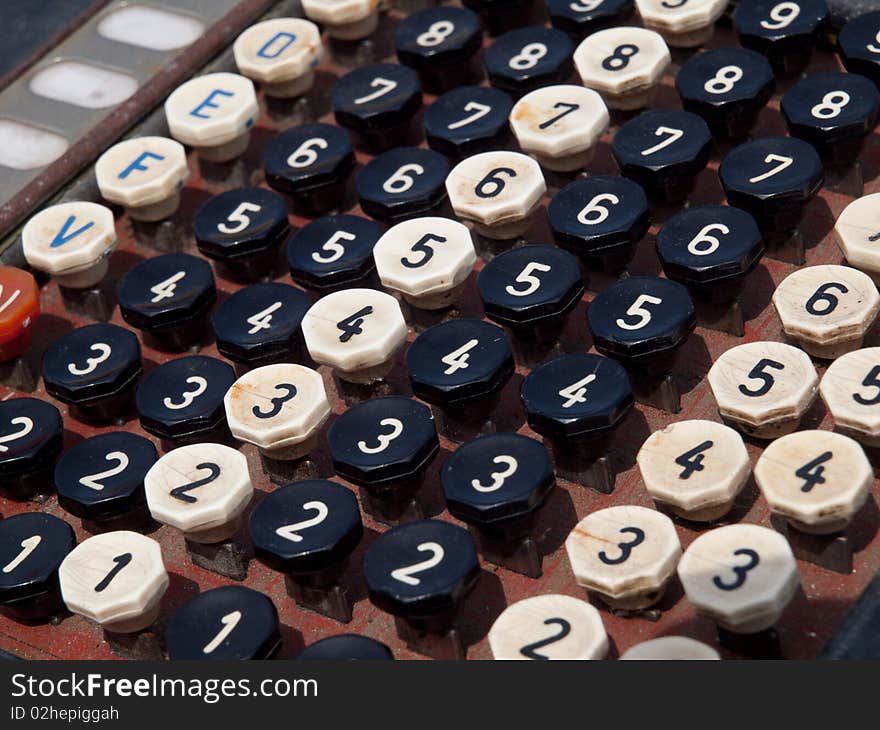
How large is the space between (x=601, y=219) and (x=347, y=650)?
6.67 feet

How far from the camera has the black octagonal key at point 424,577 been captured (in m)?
5.42

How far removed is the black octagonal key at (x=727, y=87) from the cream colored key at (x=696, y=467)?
167cm

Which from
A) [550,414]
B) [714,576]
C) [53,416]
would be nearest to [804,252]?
[550,414]

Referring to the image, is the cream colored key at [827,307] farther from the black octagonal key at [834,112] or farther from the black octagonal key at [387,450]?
the black octagonal key at [387,450]

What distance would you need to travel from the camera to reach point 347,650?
529 centimetres

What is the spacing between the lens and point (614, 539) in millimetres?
5492

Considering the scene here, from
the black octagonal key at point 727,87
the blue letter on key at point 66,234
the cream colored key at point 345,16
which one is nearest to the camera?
the black octagonal key at point 727,87

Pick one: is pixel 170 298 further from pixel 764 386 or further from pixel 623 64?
pixel 764 386

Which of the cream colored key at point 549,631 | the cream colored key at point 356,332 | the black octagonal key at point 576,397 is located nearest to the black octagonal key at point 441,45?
the cream colored key at point 356,332

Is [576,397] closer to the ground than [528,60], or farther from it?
closer to the ground

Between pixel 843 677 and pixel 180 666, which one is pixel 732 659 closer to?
pixel 843 677

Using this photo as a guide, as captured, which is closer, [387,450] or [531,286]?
[387,450]

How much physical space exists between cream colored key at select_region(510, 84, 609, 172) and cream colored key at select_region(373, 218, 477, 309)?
1.67 feet

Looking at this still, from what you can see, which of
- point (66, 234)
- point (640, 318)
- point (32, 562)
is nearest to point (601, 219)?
point (640, 318)
